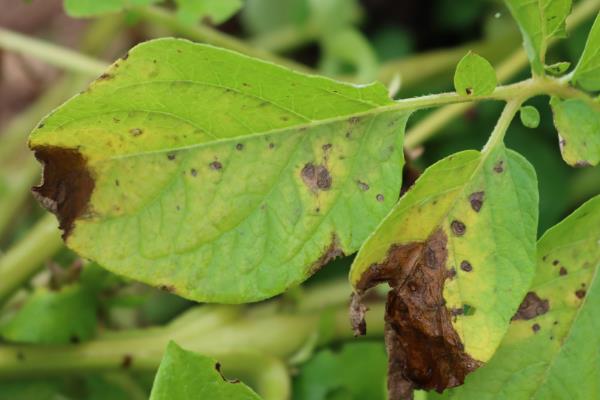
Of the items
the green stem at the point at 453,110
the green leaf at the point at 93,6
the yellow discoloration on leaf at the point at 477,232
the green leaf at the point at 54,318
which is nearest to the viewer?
the yellow discoloration on leaf at the point at 477,232

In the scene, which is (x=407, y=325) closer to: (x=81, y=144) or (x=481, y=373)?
(x=481, y=373)

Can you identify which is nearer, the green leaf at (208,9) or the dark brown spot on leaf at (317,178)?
the dark brown spot on leaf at (317,178)

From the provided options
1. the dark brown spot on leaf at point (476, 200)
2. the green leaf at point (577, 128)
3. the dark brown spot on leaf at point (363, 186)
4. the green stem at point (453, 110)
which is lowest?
the green stem at point (453, 110)

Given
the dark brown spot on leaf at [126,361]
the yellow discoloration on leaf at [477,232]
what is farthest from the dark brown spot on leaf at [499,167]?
the dark brown spot on leaf at [126,361]

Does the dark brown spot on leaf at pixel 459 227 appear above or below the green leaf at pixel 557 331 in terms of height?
above

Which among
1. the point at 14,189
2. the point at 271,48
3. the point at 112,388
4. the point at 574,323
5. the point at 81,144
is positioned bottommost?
the point at 112,388

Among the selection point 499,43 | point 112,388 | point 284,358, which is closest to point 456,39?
point 499,43

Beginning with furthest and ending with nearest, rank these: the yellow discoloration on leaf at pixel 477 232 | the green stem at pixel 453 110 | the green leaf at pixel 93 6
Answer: the green stem at pixel 453 110 < the green leaf at pixel 93 6 < the yellow discoloration on leaf at pixel 477 232

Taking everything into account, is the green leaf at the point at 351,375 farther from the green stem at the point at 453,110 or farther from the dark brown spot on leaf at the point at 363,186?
the dark brown spot on leaf at the point at 363,186
